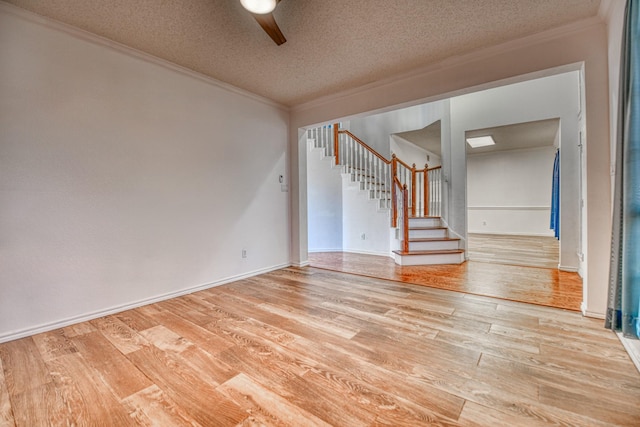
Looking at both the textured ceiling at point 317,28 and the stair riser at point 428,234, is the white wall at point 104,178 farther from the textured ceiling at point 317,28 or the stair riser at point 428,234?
the stair riser at point 428,234

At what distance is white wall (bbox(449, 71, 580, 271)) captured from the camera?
13.0ft

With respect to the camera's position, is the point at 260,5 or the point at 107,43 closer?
the point at 260,5

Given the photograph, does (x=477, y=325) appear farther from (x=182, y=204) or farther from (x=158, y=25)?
(x=158, y=25)

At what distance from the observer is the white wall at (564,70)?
2.27 meters

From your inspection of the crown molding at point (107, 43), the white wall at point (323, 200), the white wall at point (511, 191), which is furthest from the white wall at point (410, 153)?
the crown molding at point (107, 43)

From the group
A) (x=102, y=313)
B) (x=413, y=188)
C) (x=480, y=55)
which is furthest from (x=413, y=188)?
(x=102, y=313)

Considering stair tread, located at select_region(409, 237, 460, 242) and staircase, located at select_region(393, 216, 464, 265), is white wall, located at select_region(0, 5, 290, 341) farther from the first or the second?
stair tread, located at select_region(409, 237, 460, 242)

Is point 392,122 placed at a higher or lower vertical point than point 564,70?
higher

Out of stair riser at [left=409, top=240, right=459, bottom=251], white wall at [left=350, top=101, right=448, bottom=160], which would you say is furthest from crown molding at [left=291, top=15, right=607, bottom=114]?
stair riser at [left=409, top=240, right=459, bottom=251]

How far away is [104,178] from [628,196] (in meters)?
3.76

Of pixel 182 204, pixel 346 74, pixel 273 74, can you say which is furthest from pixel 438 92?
pixel 182 204

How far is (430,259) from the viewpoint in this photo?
450 cm

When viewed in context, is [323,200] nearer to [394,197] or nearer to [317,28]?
[394,197]

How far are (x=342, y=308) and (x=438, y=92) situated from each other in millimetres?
2534
